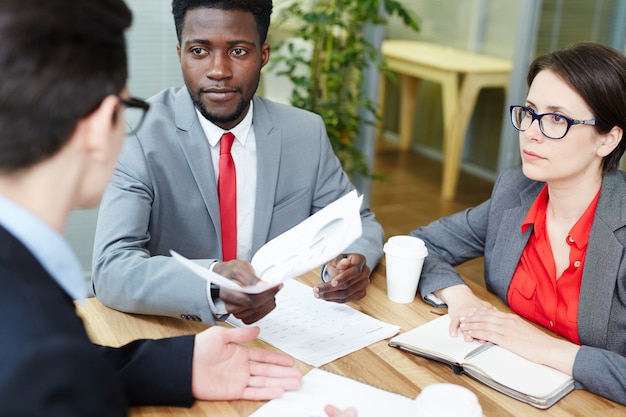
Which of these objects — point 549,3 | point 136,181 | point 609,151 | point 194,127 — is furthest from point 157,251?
point 549,3

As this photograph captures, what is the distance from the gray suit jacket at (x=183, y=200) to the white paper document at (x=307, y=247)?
161 millimetres

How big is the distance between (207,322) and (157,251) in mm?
424

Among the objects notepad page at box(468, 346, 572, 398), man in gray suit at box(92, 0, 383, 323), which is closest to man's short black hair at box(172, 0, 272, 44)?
man in gray suit at box(92, 0, 383, 323)

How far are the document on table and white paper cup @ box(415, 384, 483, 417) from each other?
0.35 metres

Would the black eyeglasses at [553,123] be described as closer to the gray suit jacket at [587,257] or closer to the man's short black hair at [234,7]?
the gray suit jacket at [587,257]

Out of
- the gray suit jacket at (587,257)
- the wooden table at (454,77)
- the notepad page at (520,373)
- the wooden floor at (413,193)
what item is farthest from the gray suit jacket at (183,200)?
the wooden table at (454,77)

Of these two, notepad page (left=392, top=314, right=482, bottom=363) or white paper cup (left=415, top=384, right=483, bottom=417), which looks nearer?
white paper cup (left=415, top=384, right=483, bottom=417)

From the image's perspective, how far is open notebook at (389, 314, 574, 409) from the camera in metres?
1.23

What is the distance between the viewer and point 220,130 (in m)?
1.83

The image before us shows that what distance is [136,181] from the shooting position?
5.51 ft

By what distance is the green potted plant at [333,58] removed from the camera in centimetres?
345

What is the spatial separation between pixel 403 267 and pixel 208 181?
21.2 inches

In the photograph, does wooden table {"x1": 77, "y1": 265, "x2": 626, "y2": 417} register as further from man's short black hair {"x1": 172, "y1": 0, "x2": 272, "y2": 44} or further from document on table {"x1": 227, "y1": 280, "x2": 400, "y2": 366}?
man's short black hair {"x1": 172, "y1": 0, "x2": 272, "y2": 44}

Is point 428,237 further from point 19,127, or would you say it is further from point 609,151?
point 19,127
